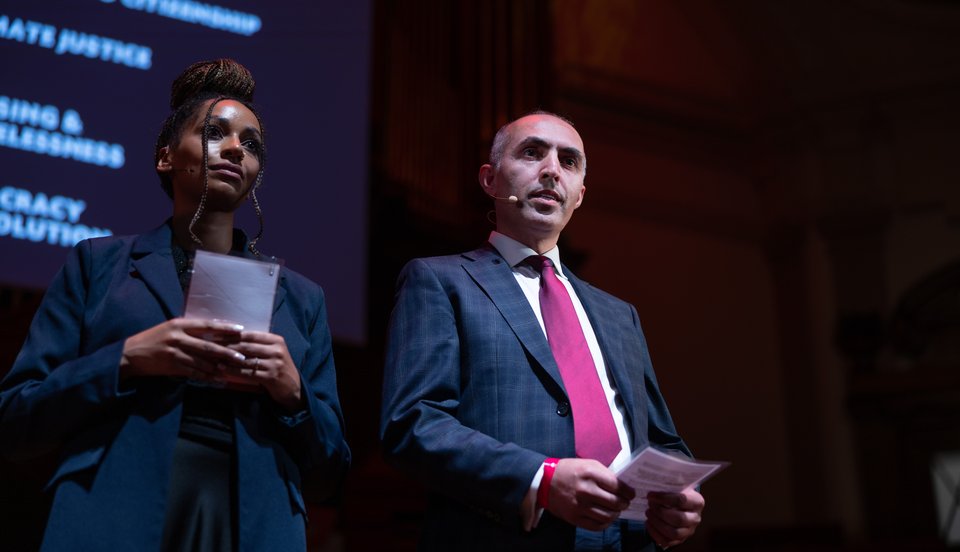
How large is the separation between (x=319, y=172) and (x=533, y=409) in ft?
6.56

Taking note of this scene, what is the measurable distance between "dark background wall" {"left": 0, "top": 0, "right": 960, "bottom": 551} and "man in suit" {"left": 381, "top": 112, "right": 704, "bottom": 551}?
458cm

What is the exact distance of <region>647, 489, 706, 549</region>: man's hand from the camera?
169cm

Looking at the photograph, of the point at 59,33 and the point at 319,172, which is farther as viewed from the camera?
the point at 319,172

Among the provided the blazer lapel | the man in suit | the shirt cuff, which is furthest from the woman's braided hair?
the shirt cuff

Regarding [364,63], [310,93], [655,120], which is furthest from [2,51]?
[655,120]

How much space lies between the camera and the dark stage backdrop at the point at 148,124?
9.69 ft

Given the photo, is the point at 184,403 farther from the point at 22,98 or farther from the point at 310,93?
the point at 310,93

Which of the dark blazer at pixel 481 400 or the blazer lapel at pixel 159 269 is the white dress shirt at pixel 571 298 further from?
the blazer lapel at pixel 159 269

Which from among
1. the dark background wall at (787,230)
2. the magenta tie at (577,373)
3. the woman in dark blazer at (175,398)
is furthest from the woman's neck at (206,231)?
the dark background wall at (787,230)

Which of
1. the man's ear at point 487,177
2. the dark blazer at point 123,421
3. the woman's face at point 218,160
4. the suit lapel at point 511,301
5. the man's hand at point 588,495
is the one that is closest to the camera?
the dark blazer at point 123,421

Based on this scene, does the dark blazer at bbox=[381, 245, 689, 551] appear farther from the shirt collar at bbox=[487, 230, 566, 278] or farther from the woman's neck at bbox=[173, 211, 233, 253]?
the woman's neck at bbox=[173, 211, 233, 253]

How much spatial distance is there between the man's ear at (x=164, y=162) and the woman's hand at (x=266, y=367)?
0.39 meters

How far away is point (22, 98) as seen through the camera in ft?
9.83

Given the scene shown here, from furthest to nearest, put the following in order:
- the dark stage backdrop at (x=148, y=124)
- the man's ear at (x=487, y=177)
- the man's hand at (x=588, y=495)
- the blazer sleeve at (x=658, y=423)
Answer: the dark stage backdrop at (x=148, y=124), the man's ear at (x=487, y=177), the blazer sleeve at (x=658, y=423), the man's hand at (x=588, y=495)
